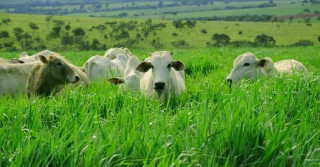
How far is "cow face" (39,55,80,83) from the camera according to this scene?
746 cm

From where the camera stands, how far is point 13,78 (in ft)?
26.0

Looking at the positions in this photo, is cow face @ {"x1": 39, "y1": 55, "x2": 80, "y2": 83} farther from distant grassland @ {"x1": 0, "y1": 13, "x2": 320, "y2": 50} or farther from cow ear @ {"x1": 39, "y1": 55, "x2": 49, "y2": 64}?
distant grassland @ {"x1": 0, "y1": 13, "x2": 320, "y2": 50}

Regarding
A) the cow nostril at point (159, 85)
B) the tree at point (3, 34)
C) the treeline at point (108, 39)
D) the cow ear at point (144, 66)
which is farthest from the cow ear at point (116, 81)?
the tree at point (3, 34)

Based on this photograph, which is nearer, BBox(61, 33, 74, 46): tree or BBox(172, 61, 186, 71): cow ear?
BBox(172, 61, 186, 71): cow ear

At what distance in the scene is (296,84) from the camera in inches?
230

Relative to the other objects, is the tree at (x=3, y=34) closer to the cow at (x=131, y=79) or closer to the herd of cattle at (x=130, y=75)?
the herd of cattle at (x=130, y=75)

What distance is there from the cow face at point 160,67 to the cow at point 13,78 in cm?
281

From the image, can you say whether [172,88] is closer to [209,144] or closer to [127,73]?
[127,73]

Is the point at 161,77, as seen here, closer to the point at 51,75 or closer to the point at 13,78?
the point at 51,75

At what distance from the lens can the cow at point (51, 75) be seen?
7473 millimetres

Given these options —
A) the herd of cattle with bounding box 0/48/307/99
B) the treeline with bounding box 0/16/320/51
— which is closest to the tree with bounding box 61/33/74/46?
the treeline with bounding box 0/16/320/51

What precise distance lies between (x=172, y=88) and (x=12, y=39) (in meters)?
55.2

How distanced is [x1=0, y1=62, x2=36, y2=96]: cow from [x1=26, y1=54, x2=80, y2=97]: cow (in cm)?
39

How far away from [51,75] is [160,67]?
238cm
